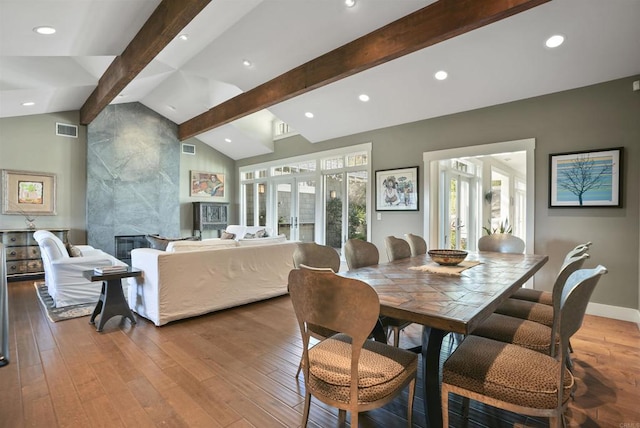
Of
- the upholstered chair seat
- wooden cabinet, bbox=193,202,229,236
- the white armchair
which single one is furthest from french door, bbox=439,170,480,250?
wooden cabinet, bbox=193,202,229,236

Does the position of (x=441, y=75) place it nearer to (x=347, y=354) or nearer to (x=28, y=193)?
(x=347, y=354)

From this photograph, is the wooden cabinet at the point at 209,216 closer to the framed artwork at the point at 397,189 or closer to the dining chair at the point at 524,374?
the framed artwork at the point at 397,189

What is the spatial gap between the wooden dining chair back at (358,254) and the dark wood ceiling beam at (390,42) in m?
2.16

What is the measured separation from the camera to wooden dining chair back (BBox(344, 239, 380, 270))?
110 inches

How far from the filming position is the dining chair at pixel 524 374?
1.27 meters

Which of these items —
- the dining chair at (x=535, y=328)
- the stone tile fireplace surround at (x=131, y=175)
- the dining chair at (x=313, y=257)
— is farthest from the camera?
the stone tile fireplace surround at (x=131, y=175)

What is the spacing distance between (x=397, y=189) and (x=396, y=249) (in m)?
2.63

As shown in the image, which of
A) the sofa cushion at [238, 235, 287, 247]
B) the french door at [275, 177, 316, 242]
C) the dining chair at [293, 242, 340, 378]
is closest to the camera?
the dining chair at [293, 242, 340, 378]

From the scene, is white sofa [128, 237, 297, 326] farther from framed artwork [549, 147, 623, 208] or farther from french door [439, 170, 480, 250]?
framed artwork [549, 147, 623, 208]

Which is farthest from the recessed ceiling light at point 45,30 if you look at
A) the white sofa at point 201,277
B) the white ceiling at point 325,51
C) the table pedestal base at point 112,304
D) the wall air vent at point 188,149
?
the wall air vent at point 188,149

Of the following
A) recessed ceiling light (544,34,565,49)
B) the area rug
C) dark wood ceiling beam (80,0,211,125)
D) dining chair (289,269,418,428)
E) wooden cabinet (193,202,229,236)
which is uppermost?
dark wood ceiling beam (80,0,211,125)

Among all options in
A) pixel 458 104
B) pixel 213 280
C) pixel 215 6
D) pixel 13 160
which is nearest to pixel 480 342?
pixel 213 280

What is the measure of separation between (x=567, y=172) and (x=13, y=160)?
899cm

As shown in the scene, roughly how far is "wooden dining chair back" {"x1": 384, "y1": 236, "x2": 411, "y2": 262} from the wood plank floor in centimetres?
81
